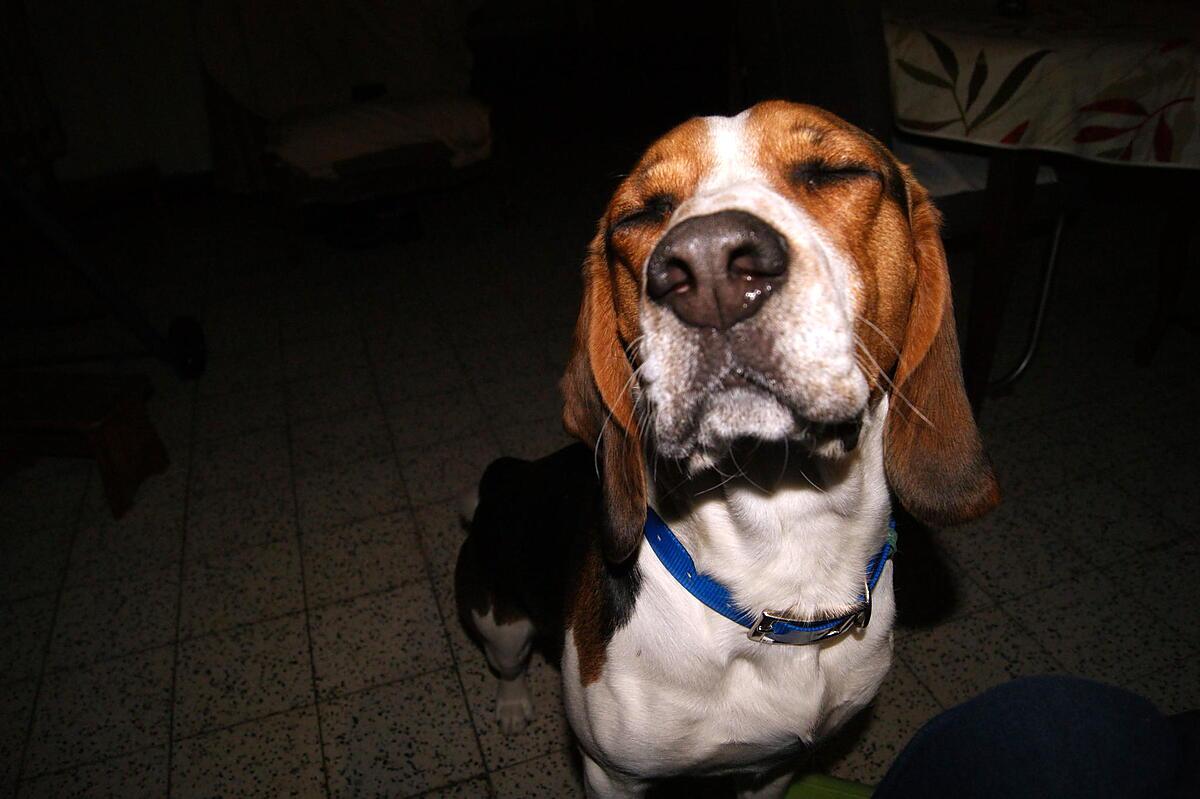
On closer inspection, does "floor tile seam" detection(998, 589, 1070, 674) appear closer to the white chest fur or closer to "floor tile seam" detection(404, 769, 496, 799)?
the white chest fur

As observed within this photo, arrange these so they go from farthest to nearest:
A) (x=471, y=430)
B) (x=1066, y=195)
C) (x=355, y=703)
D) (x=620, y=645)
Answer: (x=471, y=430) → (x=1066, y=195) → (x=355, y=703) → (x=620, y=645)

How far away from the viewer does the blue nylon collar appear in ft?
4.37

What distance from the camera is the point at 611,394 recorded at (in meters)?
1.39

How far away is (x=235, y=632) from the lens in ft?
8.36

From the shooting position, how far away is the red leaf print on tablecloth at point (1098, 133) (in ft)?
7.84

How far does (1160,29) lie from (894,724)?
2.47 m

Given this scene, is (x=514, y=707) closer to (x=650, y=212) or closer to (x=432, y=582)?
(x=432, y=582)

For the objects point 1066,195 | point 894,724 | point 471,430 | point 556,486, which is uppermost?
point 1066,195

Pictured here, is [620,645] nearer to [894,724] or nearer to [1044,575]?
[894,724]

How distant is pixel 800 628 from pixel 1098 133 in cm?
206

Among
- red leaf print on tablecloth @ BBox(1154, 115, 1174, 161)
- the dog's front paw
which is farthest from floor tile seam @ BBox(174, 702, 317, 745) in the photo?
red leaf print on tablecloth @ BBox(1154, 115, 1174, 161)

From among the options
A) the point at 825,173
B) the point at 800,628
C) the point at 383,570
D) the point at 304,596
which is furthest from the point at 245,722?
the point at 825,173

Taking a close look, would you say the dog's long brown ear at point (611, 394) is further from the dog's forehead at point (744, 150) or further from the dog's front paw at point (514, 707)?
the dog's front paw at point (514, 707)

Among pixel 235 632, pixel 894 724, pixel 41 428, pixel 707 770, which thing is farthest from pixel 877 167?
pixel 41 428
